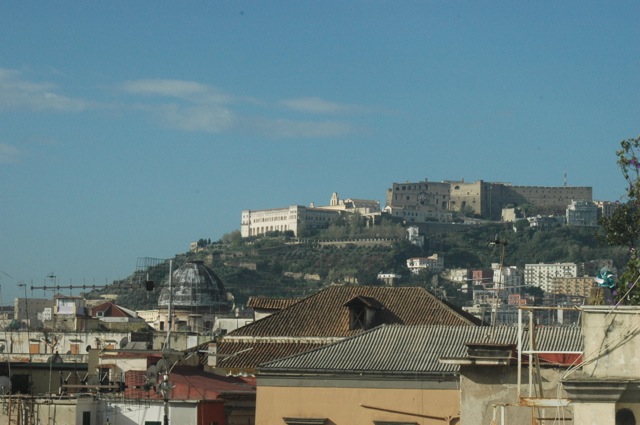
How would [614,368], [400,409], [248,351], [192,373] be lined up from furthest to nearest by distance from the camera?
[248,351] → [192,373] → [400,409] → [614,368]

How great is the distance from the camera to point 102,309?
143 meters

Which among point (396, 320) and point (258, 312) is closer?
point (396, 320)

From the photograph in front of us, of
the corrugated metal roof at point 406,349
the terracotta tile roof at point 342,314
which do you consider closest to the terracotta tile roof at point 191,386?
the corrugated metal roof at point 406,349

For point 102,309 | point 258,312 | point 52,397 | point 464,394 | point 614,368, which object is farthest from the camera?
point 102,309

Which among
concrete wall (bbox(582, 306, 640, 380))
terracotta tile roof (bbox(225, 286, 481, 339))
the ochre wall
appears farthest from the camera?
terracotta tile roof (bbox(225, 286, 481, 339))

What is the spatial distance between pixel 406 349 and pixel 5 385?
8.97 meters

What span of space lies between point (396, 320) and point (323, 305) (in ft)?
8.79

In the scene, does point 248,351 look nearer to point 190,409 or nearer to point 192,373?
point 192,373

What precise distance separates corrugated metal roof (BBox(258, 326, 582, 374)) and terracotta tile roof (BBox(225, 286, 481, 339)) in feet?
39.9

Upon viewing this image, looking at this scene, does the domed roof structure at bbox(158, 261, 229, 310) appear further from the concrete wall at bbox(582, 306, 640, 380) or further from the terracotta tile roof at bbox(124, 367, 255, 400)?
the concrete wall at bbox(582, 306, 640, 380)

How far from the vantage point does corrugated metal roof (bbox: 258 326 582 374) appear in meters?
31.1

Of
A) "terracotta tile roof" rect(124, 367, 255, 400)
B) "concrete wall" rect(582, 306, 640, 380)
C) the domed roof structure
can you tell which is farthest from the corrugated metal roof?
the domed roof structure

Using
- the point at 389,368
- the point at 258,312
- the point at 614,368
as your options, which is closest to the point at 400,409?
the point at 389,368

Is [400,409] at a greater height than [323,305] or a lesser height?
lesser
